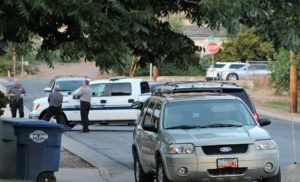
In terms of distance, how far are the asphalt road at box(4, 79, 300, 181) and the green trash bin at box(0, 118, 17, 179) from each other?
360 centimetres

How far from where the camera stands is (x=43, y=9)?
21.9ft

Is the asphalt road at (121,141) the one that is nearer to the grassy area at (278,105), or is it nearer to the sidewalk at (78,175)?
the sidewalk at (78,175)

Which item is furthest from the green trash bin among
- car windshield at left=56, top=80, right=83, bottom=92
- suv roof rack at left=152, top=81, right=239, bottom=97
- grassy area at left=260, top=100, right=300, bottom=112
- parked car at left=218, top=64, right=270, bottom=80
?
parked car at left=218, top=64, right=270, bottom=80

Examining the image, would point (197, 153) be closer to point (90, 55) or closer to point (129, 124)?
point (90, 55)

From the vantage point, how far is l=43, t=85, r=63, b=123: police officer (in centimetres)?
2480

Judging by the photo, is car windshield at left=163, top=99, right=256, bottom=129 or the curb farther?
the curb

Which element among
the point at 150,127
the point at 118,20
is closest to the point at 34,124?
the point at 150,127

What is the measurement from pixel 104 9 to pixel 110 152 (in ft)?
44.7

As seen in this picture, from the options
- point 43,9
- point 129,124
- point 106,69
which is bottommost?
point 129,124

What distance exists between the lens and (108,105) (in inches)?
1076

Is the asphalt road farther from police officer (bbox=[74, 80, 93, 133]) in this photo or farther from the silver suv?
the silver suv

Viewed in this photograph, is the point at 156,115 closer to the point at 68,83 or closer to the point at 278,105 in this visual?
the point at 68,83

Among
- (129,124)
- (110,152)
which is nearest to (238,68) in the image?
(129,124)

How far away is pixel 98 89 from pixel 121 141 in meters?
4.60
